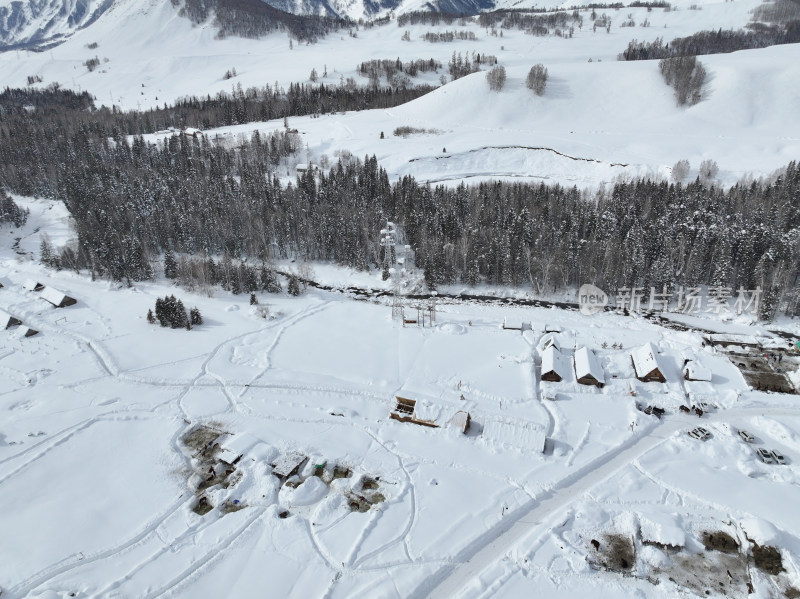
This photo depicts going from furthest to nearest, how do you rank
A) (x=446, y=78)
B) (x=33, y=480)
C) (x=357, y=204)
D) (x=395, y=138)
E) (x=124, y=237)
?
(x=446, y=78), (x=395, y=138), (x=357, y=204), (x=124, y=237), (x=33, y=480)

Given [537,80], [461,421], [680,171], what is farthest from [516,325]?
[537,80]

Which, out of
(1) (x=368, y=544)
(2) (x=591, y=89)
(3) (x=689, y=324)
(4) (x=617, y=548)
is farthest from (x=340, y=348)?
(2) (x=591, y=89)

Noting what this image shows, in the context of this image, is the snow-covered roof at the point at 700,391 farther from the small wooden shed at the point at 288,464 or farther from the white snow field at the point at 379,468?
the small wooden shed at the point at 288,464

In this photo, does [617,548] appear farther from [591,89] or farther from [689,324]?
[591,89]

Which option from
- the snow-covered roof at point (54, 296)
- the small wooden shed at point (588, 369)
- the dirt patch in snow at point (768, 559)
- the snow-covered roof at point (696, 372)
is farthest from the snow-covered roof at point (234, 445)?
the snow-covered roof at point (54, 296)

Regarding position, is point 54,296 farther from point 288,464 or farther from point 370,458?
point 370,458

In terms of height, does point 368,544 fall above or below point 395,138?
below

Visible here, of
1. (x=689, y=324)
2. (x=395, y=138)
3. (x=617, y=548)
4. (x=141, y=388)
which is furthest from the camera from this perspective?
(x=395, y=138)
